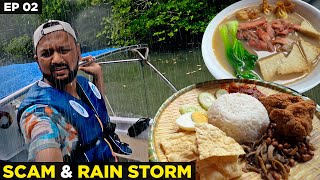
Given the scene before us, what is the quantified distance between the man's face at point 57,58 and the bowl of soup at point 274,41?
71 cm

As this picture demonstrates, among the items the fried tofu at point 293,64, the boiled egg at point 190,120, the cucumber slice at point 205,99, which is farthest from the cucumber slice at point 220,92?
the fried tofu at point 293,64

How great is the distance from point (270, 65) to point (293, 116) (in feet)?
2.23

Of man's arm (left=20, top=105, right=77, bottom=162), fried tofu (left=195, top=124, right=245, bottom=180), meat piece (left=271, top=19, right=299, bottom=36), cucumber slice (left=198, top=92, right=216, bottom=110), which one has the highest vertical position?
meat piece (left=271, top=19, right=299, bottom=36)

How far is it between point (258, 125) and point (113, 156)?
706 millimetres

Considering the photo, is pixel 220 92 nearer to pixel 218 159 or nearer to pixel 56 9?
pixel 218 159

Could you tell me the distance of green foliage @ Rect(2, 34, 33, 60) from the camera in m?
1.83

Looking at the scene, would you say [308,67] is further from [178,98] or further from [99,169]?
[99,169]

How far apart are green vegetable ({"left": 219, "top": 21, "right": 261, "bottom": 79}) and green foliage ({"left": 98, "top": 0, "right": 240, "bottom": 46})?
0.14 m

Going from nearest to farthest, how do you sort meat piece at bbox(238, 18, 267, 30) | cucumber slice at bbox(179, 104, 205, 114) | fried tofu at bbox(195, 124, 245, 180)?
fried tofu at bbox(195, 124, 245, 180), cucumber slice at bbox(179, 104, 205, 114), meat piece at bbox(238, 18, 267, 30)

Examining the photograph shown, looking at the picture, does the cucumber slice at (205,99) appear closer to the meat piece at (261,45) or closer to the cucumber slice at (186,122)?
the cucumber slice at (186,122)

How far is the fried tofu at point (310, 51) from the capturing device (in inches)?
84.6

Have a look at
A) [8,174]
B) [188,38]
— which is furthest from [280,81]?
[8,174]

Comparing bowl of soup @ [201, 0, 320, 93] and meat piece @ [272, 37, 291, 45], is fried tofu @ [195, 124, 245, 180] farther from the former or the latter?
meat piece @ [272, 37, 291, 45]

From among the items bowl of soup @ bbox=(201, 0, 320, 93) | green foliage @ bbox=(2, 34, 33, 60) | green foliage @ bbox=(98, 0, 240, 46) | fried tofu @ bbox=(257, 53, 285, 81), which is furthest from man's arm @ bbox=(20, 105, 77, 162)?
fried tofu @ bbox=(257, 53, 285, 81)
